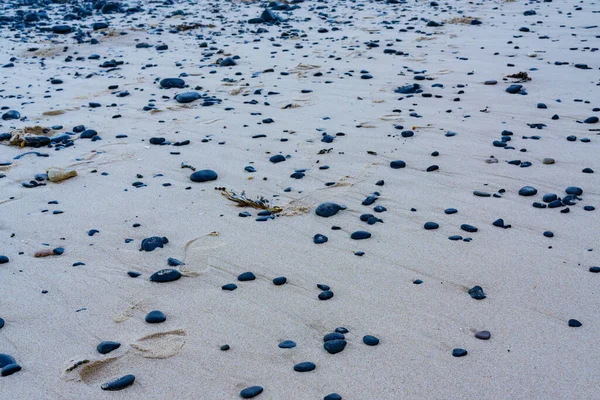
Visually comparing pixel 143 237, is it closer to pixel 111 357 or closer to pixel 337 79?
pixel 111 357

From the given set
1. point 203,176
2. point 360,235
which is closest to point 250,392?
point 360,235

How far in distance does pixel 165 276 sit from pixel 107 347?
0.61 metres

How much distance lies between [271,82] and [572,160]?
3.81m

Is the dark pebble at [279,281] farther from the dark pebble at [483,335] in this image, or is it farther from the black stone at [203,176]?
the black stone at [203,176]

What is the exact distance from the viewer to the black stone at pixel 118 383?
2293 millimetres

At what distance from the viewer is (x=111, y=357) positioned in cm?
246

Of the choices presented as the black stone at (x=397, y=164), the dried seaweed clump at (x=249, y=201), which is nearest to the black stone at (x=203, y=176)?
the dried seaweed clump at (x=249, y=201)

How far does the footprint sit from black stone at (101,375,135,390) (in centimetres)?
18

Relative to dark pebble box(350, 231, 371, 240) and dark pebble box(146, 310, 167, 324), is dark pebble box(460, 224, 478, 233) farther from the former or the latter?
dark pebble box(146, 310, 167, 324)

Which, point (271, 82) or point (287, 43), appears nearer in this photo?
point (271, 82)

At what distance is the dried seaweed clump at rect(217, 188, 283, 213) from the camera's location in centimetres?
391

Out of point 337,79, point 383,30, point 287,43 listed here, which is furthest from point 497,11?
point 337,79

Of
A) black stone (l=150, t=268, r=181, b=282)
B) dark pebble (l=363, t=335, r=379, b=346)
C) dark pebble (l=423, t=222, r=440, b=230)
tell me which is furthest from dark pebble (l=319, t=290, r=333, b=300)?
dark pebble (l=423, t=222, r=440, b=230)

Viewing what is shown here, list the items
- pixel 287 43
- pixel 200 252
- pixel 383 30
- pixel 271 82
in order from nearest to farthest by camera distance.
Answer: pixel 200 252, pixel 271 82, pixel 287 43, pixel 383 30
